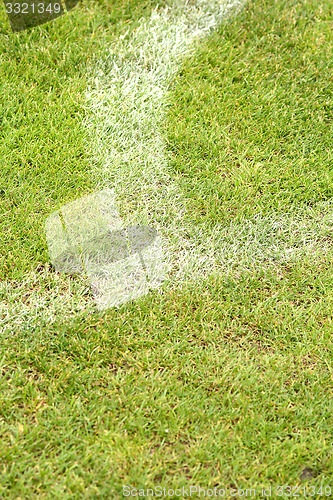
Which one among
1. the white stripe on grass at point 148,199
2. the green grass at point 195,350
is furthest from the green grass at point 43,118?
the white stripe on grass at point 148,199

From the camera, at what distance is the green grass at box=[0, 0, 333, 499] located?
208cm

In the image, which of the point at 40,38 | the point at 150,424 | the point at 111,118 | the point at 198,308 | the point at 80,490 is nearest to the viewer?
the point at 80,490

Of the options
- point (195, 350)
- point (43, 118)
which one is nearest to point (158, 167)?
point (43, 118)

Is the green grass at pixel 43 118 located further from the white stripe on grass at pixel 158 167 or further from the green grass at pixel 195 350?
the white stripe on grass at pixel 158 167

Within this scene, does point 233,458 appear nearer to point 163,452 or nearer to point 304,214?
point 163,452

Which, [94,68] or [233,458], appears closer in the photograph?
[233,458]

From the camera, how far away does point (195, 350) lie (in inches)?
94.5

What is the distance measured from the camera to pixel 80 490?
6.55ft

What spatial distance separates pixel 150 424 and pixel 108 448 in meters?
0.22

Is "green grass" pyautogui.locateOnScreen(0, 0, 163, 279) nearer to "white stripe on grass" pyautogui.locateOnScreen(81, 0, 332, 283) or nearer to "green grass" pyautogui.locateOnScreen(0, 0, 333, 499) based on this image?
"green grass" pyautogui.locateOnScreen(0, 0, 333, 499)

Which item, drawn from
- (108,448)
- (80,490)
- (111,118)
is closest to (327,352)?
(108,448)

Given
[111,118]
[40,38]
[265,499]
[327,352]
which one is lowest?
[265,499]

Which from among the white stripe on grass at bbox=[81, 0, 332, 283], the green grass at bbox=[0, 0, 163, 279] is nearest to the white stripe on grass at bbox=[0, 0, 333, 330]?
the white stripe on grass at bbox=[81, 0, 332, 283]

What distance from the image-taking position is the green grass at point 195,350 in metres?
2.08
